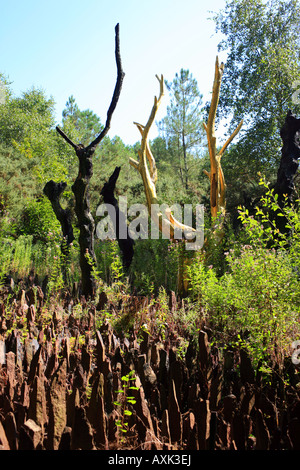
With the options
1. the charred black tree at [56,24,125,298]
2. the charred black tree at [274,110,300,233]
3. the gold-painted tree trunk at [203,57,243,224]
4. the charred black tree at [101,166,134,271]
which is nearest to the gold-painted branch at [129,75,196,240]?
the charred black tree at [101,166,134,271]

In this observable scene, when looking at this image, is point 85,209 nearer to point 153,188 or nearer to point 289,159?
point 153,188

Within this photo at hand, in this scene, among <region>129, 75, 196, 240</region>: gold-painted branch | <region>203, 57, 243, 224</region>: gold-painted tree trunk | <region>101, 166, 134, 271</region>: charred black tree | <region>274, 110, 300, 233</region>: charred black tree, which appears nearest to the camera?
<region>274, 110, 300, 233</region>: charred black tree

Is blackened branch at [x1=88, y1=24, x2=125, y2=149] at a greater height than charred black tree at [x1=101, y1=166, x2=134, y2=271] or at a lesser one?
greater

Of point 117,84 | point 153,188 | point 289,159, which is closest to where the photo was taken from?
point 117,84

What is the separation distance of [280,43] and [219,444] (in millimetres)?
17121

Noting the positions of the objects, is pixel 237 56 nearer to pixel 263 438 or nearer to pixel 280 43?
pixel 280 43

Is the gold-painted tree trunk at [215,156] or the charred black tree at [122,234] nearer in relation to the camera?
the gold-painted tree trunk at [215,156]

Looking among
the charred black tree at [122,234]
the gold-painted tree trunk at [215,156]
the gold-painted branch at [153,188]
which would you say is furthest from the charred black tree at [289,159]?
the charred black tree at [122,234]

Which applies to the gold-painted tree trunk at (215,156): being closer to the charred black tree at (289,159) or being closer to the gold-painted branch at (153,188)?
the gold-painted branch at (153,188)

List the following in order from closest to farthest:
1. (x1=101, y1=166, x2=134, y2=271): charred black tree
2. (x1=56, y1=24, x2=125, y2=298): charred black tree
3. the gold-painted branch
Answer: (x1=56, y1=24, x2=125, y2=298): charred black tree < the gold-painted branch < (x1=101, y1=166, x2=134, y2=271): charred black tree

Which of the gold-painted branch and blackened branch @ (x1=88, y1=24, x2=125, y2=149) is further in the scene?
the gold-painted branch

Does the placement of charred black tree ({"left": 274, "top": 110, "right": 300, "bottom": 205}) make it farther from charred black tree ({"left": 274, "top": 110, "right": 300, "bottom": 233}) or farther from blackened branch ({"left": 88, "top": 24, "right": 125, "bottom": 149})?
blackened branch ({"left": 88, "top": 24, "right": 125, "bottom": 149})

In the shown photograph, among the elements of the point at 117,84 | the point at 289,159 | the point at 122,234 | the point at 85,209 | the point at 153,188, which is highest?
the point at 117,84

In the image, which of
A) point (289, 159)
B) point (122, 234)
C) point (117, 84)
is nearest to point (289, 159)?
point (289, 159)
